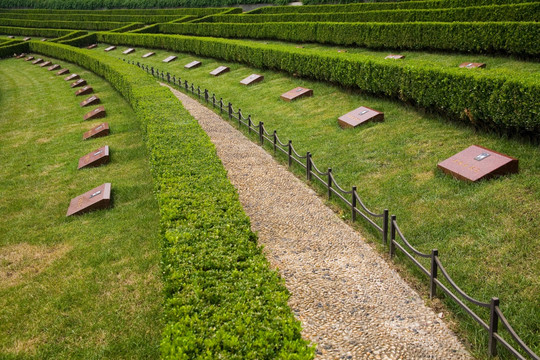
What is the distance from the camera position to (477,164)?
29.2 ft

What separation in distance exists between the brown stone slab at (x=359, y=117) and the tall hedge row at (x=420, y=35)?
263 inches

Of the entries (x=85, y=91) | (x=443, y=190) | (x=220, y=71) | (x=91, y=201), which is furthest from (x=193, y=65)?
(x=443, y=190)

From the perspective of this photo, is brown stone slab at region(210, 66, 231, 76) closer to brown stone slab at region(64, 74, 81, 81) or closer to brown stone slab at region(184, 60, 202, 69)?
brown stone slab at region(184, 60, 202, 69)

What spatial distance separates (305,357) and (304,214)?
18.2ft

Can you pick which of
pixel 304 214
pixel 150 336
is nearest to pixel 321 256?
pixel 304 214

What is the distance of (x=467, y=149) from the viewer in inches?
376

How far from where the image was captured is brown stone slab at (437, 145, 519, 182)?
28.0ft

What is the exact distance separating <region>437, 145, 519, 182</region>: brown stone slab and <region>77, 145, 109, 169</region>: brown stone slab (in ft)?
30.1

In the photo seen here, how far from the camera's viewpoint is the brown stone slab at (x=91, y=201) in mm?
10219

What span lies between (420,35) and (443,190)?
1333 centimetres

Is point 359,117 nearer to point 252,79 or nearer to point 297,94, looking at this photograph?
point 297,94

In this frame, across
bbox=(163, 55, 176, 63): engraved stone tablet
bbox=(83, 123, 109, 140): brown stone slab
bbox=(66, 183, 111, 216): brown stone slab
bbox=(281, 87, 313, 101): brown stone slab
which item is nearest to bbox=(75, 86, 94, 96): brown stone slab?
bbox=(163, 55, 176, 63): engraved stone tablet

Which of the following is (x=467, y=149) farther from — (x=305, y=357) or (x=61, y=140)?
(x=61, y=140)

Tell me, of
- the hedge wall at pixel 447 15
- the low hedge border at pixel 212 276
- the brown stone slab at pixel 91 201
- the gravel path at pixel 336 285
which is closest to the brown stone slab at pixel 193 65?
the hedge wall at pixel 447 15
